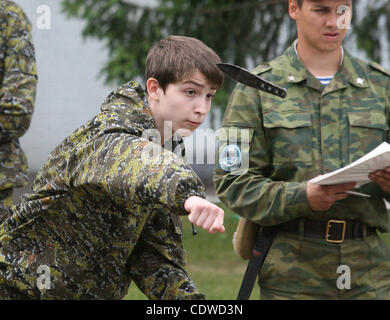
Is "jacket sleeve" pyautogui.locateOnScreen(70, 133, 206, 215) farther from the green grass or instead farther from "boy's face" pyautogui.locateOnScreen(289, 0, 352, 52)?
the green grass

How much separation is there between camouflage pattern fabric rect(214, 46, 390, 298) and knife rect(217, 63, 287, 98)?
23.6 inches

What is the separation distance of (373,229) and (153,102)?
1201 millimetres

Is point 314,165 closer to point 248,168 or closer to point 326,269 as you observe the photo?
point 248,168

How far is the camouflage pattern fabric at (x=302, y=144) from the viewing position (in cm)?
345

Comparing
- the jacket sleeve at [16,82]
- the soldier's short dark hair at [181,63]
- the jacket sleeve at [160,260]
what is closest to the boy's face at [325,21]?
the soldier's short dark hair at [181,63]

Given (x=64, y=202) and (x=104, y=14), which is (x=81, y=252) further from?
(x=104, y=14)

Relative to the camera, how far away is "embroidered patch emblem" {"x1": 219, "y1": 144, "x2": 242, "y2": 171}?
354 cm

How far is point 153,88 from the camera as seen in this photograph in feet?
9.78

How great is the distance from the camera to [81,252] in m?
2.95

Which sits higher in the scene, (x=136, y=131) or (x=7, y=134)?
(x=136, y=131)

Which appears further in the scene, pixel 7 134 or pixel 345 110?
pixel 7 134

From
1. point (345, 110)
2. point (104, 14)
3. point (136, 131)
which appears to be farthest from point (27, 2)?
point (136, 131)

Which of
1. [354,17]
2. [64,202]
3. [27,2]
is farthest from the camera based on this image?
[27,2]
